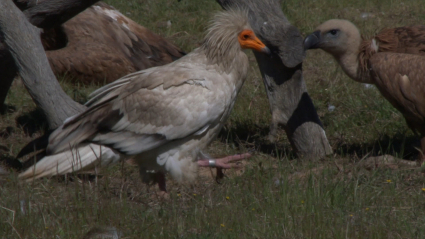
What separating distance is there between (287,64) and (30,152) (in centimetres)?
218

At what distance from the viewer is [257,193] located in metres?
4.07

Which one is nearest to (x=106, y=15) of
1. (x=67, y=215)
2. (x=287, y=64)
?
(x=287, y=64)

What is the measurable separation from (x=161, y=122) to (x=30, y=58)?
1122 millimetres

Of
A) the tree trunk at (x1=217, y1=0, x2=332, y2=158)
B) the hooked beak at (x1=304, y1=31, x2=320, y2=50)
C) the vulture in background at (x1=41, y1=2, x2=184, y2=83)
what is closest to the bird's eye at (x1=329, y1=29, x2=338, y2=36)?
the hooked beak at (x1=304, y1=31, x2=320, y2=50)

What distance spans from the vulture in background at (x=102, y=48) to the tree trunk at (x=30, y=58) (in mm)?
2345

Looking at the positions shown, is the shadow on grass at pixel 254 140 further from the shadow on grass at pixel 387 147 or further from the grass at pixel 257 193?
the shadow on grass at pixel 387 147

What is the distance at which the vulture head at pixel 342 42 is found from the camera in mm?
5375

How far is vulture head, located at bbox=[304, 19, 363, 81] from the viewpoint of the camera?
17.6 ft

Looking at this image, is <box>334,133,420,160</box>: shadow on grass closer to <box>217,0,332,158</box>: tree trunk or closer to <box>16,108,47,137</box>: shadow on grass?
<box>217,0,332,158</box>: tree trunk

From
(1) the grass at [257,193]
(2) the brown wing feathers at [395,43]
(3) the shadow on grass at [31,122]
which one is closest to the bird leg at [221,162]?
(1) the grass at [257,193]

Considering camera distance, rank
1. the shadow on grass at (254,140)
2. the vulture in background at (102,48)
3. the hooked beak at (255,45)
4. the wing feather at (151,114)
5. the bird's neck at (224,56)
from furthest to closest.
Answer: the vulture in background at (102,48) < the shadow on grass at (254,140) < the hooked beak at (255,45) < the bird's neck at (224,56) < the wing feather at (151,114)

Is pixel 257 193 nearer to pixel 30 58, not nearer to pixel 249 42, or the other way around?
pixel 249 42

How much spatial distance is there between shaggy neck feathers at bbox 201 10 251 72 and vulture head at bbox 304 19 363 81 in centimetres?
94

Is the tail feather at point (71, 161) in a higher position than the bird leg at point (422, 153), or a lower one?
higher
